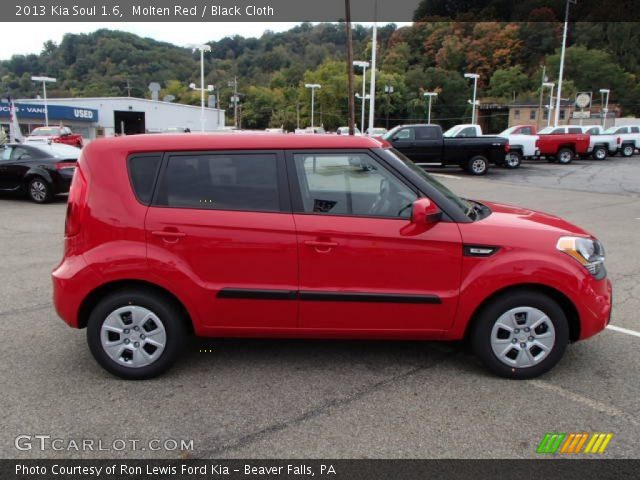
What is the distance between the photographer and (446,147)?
21219mm

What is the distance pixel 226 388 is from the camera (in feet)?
12.3

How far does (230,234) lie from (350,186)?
0.93 metres

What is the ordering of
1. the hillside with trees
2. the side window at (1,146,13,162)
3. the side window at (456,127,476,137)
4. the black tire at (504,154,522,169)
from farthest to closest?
1. the hillside with trees
2. the black tire at (504,154,522,169)
3. the side window at (456,127,476,137)
4. the side window at (1,146,13,162)

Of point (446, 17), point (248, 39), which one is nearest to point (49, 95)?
point (248, 39)

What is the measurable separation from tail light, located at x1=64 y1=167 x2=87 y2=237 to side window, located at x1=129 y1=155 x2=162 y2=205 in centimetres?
37

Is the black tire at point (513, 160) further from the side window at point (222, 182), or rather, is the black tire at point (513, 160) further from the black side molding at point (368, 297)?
the side window at point (222, 182)

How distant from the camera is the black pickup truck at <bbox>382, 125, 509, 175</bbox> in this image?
68.7 ft

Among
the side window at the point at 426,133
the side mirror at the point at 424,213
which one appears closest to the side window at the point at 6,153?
the side mirror at the point at 424,213

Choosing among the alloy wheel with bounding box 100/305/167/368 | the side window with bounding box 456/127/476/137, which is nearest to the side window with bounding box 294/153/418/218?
the alloy wheel with bounding box 100/305/167/368

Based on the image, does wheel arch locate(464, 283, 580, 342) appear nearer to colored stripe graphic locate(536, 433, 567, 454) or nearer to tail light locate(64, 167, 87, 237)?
colored stripe graphic locate(536, 433, 567, 454)

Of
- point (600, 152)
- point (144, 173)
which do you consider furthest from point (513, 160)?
point (144, 173)

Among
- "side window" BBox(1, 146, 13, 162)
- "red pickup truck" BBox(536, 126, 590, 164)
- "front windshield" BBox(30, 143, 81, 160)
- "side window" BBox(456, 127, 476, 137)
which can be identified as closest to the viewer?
"front windshield" BBox(30, 143, 81, 160)

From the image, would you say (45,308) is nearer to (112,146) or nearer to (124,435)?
(112,146)

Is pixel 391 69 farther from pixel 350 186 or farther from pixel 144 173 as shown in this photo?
pixel 144 173
